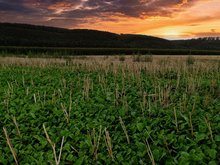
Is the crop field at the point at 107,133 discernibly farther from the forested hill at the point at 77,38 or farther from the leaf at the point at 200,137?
the forested hill at the point at 77,38

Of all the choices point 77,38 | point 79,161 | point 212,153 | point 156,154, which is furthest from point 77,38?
point 212,153

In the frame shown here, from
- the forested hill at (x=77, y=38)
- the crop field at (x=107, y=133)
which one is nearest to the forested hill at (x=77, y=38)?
the forested hill at (x=77, y=38)

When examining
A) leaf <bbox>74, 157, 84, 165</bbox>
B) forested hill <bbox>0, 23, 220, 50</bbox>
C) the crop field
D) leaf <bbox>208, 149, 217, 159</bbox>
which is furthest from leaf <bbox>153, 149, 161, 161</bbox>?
forested hill <bbox>0, 23, 220, 50</bbox>

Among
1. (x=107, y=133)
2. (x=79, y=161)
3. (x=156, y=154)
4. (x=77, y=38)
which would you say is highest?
(x=77, y=38)

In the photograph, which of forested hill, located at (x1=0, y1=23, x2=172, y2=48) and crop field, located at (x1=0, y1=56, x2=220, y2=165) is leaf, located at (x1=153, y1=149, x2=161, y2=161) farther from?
forested hill, located at (x1=0, y1=23, x2=172, y2=48)

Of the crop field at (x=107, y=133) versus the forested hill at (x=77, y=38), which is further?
the forested hill at (x=77, y=38)

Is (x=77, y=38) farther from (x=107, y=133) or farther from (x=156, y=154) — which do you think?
(x=156, y=154)

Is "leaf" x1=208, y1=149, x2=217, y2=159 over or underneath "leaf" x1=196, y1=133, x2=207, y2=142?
underneath

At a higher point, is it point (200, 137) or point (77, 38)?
point (77, 38)

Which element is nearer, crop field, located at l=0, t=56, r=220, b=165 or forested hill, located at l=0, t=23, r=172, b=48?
crop field, located at l=0, t=56, r=220, b=165

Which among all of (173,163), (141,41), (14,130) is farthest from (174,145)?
(141,41)

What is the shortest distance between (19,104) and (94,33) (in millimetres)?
107537

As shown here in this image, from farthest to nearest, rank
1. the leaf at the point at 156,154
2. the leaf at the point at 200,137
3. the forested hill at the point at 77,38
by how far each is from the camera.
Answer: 1. the forested hill at the point at 77,38
2. the leaf at the point at 200,137
3. the leaf at the point at 156,154

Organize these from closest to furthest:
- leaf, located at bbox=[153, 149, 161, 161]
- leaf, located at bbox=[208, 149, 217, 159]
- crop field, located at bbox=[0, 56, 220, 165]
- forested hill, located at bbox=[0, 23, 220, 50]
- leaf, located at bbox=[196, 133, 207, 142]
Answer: leaf, located at bbox=[208, 149, 217, 159]
leaf, located at bbox=[153, 149, 161, 161]
crop field, located at bbox=[0, 56, 220, 165]
leaf, located at bbox=[196, 133, 207, 142]
forested hill, located at bbox=[0, 23, 220, 50]
